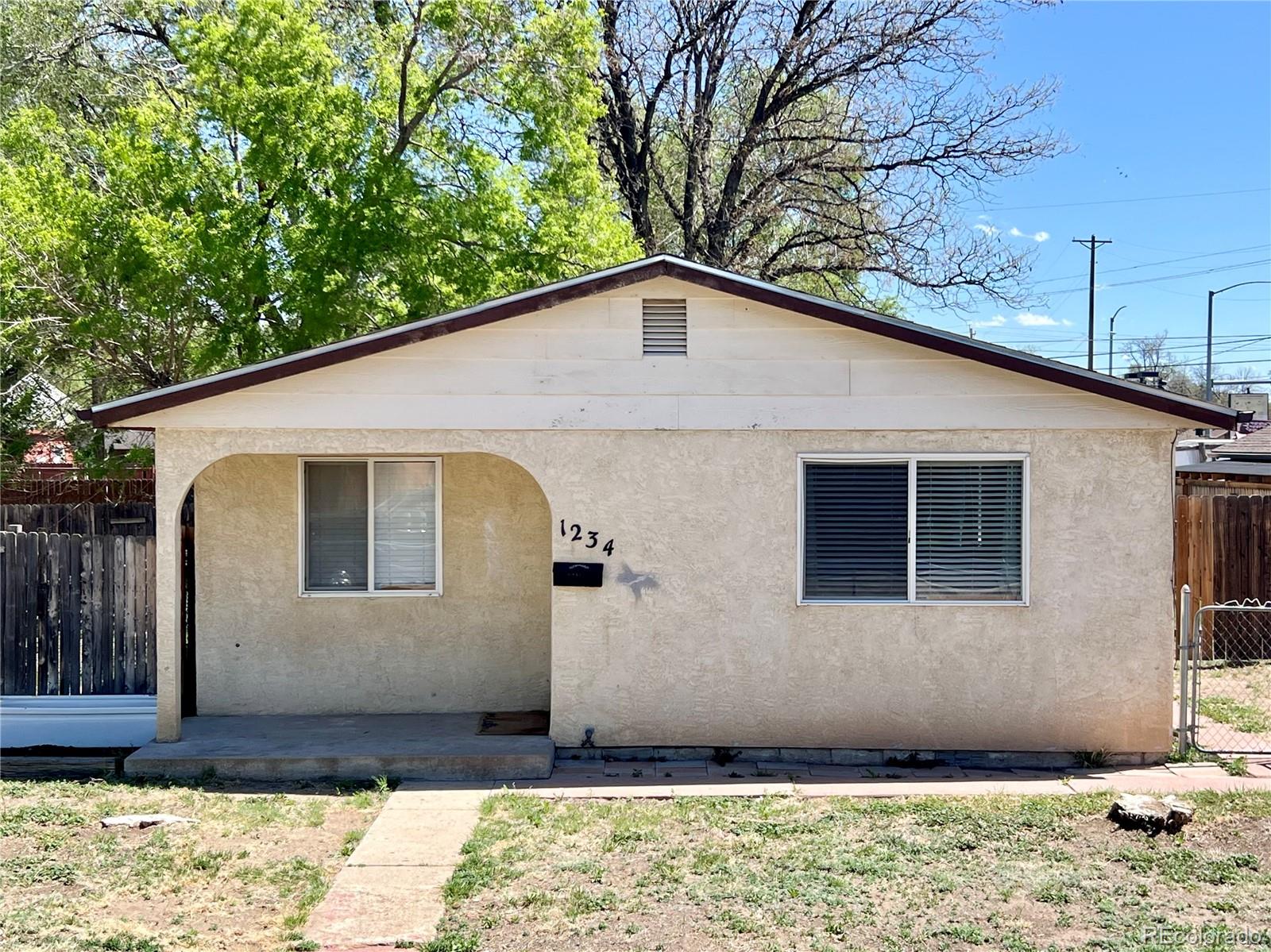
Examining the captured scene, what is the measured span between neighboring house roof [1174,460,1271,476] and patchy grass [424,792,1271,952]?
45.2 ft

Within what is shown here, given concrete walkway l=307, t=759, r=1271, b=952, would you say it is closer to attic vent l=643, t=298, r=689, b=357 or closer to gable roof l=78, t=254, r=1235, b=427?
gable roof l=78, t=254, r=1235, b=427

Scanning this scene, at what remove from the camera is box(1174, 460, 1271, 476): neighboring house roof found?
65.0 feet

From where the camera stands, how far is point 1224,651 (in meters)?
12.9

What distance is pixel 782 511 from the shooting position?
8.78 m

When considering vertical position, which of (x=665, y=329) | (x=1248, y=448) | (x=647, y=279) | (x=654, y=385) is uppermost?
(x=647, y=279)

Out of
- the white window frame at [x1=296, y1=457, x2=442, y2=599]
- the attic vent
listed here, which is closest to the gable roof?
the attic vent

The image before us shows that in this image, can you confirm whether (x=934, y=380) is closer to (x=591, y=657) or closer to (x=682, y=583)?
(x=682, y=583)

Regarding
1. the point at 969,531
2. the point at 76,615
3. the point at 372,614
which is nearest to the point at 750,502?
the point at 969,531

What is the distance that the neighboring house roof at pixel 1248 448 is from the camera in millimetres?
21281

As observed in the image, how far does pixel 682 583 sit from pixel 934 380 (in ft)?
8.25

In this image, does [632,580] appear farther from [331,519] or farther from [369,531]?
[331,519]

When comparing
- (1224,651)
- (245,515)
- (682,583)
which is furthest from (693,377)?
A: (1224,651)
